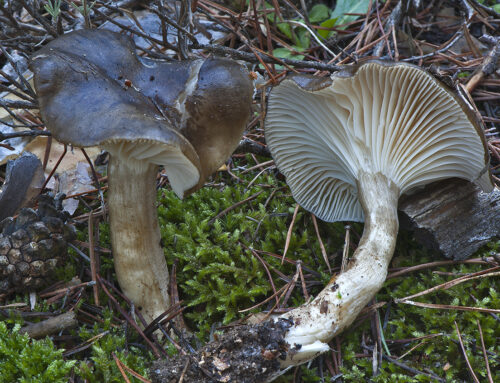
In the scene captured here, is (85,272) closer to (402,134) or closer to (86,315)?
(86,315)

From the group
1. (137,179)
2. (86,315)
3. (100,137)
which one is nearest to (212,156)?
(137,179)

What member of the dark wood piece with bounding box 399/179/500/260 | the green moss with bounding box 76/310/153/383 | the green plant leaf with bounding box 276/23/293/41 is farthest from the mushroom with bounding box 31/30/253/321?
the green plant leaf with bounding box 276/23/293/41

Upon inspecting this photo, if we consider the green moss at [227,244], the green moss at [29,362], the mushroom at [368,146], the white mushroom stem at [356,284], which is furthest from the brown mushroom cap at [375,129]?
the green moss at [29,362]

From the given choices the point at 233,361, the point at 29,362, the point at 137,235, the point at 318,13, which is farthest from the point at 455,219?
the point at 318,13

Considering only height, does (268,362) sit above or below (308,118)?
below

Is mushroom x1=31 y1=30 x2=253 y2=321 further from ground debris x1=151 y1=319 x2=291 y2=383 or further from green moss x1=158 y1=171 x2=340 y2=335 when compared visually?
ground debris x1=151 y1=319 x2=291 y2=383

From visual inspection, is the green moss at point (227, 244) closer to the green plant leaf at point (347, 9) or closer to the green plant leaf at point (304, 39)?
the green plant leaf at point (304, 39)
